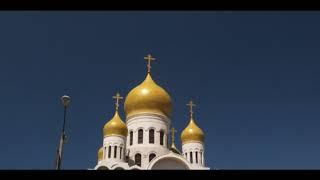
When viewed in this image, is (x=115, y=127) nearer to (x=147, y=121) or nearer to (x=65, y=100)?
(x=147, y=121)

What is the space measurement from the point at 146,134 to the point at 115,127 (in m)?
3.27

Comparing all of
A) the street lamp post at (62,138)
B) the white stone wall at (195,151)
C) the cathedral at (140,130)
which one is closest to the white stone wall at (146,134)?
the cathedral at (140,130)

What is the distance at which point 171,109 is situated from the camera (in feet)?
109

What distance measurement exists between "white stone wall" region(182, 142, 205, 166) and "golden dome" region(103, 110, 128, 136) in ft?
23.0

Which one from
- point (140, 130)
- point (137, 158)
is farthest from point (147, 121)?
point (137, 158)

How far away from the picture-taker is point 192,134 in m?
37.2

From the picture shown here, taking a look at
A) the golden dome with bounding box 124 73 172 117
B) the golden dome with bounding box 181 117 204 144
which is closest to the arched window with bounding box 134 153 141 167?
the golden dome with bounding box 124 73 172 117

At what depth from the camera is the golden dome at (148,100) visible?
3200 cm

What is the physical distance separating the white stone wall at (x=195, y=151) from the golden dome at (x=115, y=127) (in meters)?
7.00

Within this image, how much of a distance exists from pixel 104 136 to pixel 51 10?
103ft

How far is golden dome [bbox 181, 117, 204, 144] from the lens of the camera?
3709cm

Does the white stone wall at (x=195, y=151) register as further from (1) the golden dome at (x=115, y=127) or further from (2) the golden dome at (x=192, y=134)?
(1) the golden dome at (x=115, y=127)
